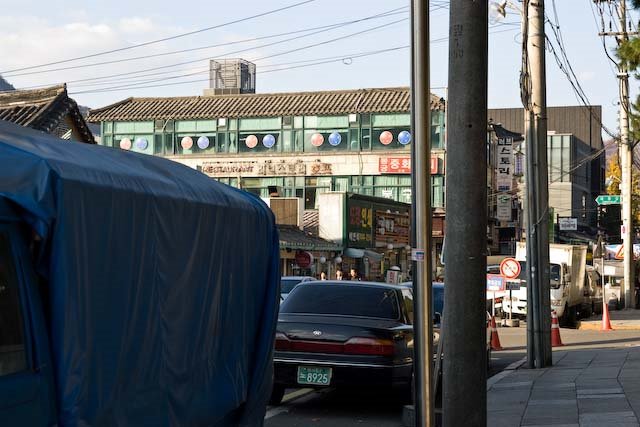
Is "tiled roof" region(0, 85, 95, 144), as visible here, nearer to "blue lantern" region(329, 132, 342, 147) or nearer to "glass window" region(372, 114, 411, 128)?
"glass window" region(372, 114, 411, 128)

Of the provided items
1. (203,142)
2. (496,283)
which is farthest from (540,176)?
(203,142)

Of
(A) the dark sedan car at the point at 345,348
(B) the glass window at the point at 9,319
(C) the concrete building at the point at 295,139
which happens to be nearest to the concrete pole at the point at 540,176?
(A) the dark sedan car at the point at 345,348

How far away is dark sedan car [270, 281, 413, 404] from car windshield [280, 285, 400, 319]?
0.01 metres

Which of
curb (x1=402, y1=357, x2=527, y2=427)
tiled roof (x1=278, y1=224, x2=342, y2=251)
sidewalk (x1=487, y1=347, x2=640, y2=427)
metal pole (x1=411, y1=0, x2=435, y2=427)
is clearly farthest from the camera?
tiled roof (x1=278, y1=224, x2=342, y2=251)

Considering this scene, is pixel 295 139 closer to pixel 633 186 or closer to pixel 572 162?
pixel 633 186

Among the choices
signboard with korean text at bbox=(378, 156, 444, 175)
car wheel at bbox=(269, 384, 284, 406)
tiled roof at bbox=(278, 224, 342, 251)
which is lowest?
car wheel at bbox=(269, 384, 284, 406)

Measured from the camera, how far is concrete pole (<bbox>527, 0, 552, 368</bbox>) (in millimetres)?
18094

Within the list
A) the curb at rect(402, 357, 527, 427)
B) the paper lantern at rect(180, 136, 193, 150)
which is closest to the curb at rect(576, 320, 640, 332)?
the curb at rect(402, 357, 527, 427)

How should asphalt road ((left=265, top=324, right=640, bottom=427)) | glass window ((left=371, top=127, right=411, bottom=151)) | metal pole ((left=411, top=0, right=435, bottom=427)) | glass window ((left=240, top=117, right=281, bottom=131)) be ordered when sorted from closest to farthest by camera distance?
metal pole ((left=411, top=0, right=435, bottom=427)), asphalt road ((left=265, top=324, right=640, bottom=427)), glass window ((left=371, top=127, right=411, bottom=151)), glass window ((left=240, top=117, right=281, bottom=131))

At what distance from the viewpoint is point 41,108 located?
24.9m

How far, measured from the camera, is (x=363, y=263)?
56094mm

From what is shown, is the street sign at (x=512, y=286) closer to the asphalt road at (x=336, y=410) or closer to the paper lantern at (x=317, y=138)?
the asphalt road at (x=336, y=410)

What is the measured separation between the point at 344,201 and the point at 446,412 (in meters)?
45.6

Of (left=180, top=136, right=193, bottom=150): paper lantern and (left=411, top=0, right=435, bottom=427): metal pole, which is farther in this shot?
(left=180, top=136, right=193, bottom=150): paper lantern
